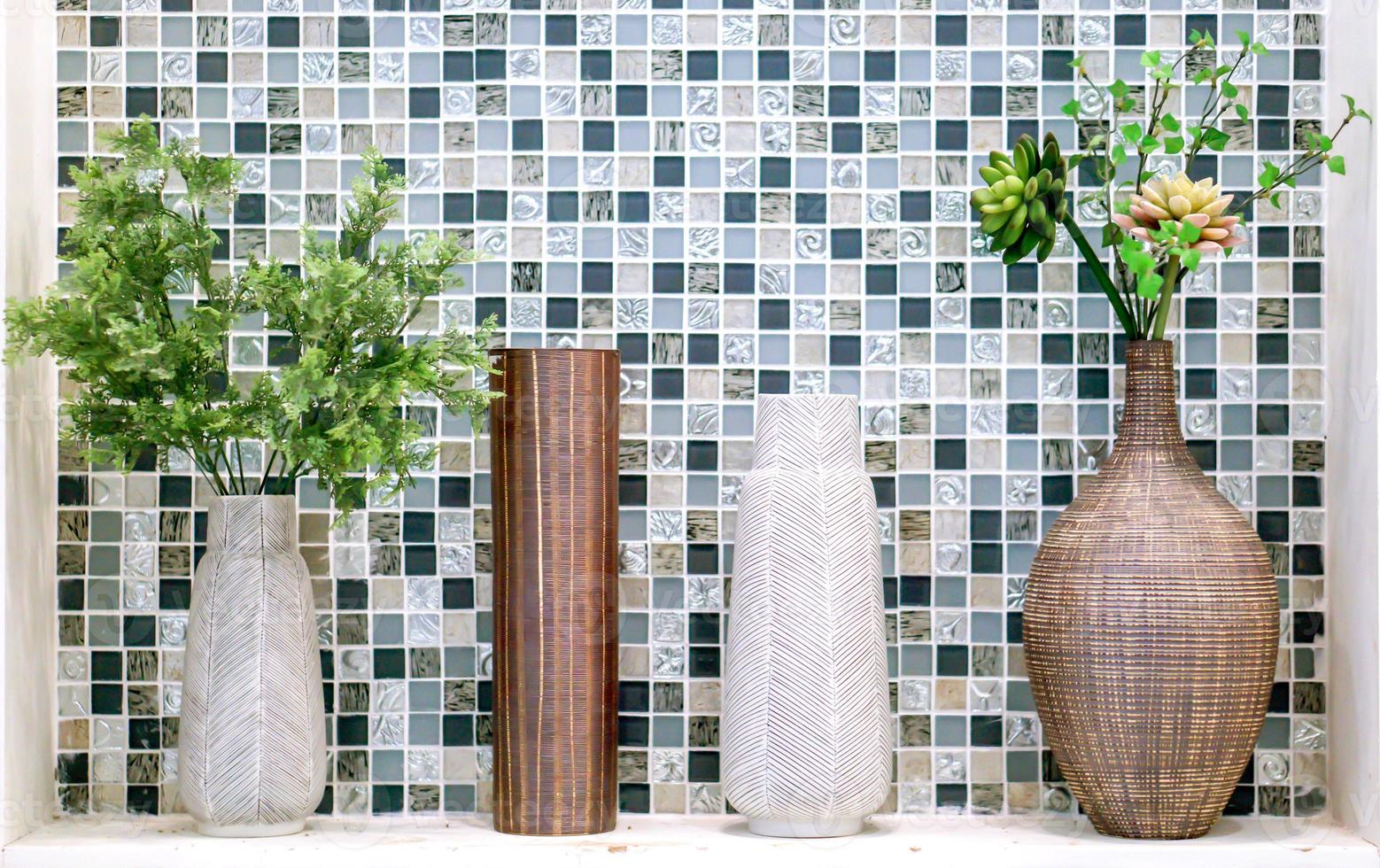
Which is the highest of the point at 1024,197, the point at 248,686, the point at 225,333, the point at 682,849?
the point at 1024,197

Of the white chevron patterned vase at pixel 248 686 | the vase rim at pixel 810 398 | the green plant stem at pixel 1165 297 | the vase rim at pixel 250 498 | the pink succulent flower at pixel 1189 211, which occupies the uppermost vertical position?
the pink succulent flower at pixel 1189 211

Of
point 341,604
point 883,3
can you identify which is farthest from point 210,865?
point 883,3

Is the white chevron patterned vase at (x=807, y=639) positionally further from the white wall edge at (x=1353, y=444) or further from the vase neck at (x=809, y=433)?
the white wall edge at (x=1353, y=444)

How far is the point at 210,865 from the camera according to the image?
99 cm

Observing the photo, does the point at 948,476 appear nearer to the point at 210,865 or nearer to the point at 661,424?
the point at 661,424

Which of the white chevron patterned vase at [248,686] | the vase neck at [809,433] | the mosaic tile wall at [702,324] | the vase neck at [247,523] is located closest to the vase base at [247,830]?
the white chevron patterned vase at [248,686]

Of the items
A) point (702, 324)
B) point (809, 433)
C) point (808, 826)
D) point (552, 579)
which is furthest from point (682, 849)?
point (702, 324)

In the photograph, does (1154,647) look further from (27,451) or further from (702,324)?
(27,451)

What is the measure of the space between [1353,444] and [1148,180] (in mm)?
280

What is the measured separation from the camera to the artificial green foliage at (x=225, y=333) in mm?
961

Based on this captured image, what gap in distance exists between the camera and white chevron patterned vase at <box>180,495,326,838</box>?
3.31 feet

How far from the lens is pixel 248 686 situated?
101 centimetres

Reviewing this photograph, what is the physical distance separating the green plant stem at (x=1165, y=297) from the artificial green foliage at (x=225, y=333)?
1.74 ft

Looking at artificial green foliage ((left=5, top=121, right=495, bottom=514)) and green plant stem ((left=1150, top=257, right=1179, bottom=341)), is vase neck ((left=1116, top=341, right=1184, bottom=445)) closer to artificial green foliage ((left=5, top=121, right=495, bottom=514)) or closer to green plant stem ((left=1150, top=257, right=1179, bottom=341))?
green plant stem ((left=1150, top=257, right=1179, bottom=341))
